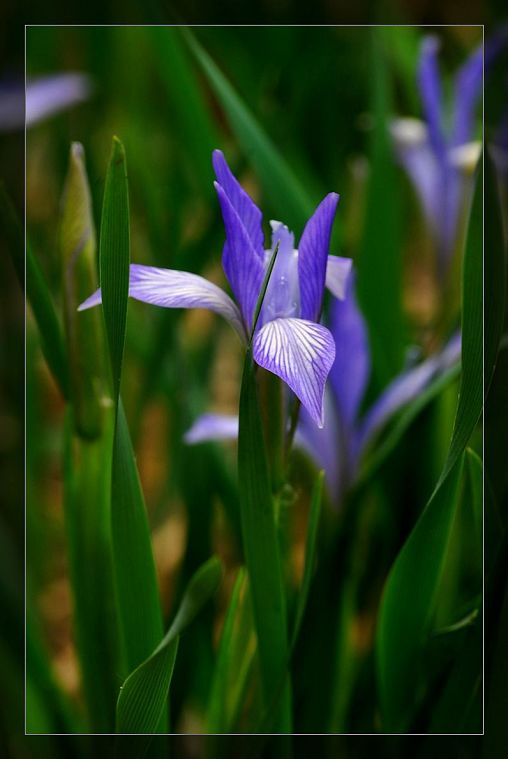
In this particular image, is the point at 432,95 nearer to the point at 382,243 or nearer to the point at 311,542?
the point at 382,243

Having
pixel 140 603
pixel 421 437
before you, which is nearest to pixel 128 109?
pixel 421 437

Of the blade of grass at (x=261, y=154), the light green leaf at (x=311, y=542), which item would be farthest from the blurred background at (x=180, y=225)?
the light green leaf at (x=311, y=542)

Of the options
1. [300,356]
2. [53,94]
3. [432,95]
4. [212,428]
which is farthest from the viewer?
[53,94]

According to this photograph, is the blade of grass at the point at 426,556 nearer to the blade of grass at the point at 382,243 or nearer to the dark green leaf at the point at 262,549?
the dark green leaf at the point at 262,549

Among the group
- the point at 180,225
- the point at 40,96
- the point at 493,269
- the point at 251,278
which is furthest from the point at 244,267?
the point at 40,96

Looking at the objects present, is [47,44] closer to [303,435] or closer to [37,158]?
[37,158]
